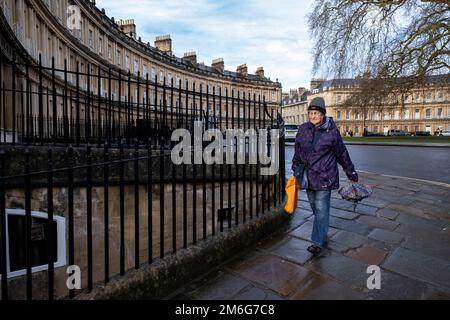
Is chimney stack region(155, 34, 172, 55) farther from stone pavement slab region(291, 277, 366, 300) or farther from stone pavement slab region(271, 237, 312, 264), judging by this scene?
stone pavement slab region(291, 277, 366, 300)

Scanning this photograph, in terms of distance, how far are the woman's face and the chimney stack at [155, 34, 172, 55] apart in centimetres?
4491

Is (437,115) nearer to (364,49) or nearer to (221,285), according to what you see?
(364,49)

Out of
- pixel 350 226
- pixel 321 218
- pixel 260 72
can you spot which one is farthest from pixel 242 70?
pixel 321 218

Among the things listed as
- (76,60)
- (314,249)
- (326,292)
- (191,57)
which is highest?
(191,57)

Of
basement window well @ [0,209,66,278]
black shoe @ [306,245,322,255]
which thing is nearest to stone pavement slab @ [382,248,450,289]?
black shoe @ [306,245,322,255]

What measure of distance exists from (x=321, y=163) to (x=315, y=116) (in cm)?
52

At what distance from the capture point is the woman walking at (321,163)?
10.6 feet

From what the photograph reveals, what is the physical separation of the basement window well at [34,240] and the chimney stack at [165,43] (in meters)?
43.5

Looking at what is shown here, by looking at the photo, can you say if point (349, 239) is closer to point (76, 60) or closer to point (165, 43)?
point (76, 60)

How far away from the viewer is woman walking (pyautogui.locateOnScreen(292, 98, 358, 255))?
128 inches

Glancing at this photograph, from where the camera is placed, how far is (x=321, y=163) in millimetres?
3270
